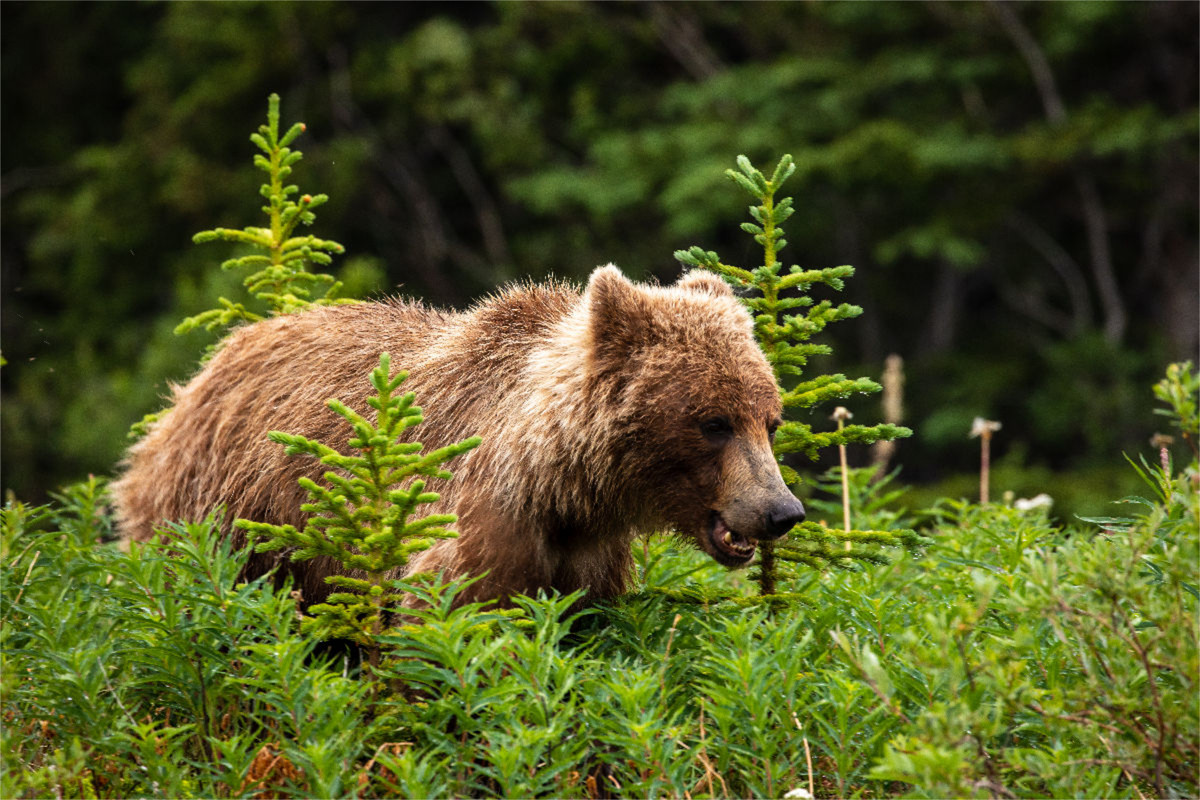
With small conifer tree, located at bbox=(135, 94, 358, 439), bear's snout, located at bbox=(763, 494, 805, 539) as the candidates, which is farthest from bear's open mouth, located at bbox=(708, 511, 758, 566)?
small conifer tree, located at bbox=(135, 94, 358, 439)

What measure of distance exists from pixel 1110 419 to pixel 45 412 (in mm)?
14631

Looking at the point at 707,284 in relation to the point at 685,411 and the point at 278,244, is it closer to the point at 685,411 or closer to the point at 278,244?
the point at 685,411

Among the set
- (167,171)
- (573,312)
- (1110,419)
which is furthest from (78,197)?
(573,312)

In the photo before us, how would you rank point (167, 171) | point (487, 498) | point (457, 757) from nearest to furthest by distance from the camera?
point (457, 757) → point (487, 498) → point (167, 171)

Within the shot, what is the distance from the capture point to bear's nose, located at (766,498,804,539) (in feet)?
14.2

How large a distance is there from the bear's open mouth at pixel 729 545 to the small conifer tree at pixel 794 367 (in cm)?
24

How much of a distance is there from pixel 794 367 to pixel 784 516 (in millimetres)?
827

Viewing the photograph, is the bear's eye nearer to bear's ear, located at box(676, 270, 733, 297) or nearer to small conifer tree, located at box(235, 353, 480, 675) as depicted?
bear's ear, located at box(676, 270, 733, 297)

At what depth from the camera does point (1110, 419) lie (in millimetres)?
17172

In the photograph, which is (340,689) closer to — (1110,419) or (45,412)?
(1110,419)

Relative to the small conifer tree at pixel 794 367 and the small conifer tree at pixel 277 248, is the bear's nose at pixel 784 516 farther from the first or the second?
the small conifer tree at pixel 277 248

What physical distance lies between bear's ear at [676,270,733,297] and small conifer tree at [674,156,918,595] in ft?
0.16

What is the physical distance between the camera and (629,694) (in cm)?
370

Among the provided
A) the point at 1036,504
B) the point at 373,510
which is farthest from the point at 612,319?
the point at 1036,504
